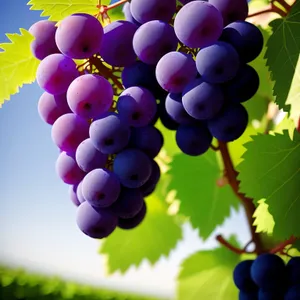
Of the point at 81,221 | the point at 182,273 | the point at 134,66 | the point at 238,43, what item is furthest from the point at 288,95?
the point at 182,273

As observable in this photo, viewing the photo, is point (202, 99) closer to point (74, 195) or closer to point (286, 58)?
point (286, 58)

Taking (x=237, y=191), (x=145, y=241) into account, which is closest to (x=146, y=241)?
(x=145, y=241)

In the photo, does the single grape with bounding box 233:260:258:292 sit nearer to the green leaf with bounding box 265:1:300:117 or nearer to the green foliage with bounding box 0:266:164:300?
the green leaf with bounding box 265:1:300:117

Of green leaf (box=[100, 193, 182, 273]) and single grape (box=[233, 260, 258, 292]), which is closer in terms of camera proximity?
single grape (box=[233, 260, 258, 292])

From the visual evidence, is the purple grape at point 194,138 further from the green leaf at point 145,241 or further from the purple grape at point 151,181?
the green leaf at point 145,241

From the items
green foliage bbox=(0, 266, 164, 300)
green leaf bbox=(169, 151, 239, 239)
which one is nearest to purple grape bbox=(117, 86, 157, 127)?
green leaf bbox=(169, 151, 239, 239)

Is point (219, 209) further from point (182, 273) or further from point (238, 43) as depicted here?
point (238, 43)
